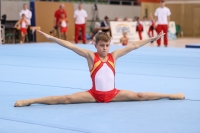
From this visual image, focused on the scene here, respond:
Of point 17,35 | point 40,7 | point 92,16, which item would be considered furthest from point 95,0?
point 17,35

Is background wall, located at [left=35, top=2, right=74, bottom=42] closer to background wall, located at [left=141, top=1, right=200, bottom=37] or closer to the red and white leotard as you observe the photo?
background wall, located at [left=141, top=1, right=200, bottom=37]

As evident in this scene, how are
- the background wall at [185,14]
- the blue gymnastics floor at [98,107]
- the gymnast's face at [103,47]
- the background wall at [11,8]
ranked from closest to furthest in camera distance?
the blue gymnastics floor at [98,107] < the gymnast's face at [103,47] < the background wall at [11,8] < the background wall at [185,14]

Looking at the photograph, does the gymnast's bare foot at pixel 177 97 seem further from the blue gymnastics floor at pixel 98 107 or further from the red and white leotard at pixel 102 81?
the red and white leotard at pixel 102 81

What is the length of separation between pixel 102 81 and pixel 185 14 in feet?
91.5

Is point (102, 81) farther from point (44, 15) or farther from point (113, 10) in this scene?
point (113, 10)

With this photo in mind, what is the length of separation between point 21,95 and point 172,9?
27.8 meters

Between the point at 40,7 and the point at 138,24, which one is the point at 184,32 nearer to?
the point at 138,24

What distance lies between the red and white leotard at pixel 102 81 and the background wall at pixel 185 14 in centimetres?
2664

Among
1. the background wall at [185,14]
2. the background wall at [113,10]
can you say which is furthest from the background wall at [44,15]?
the background wall at [185,14]

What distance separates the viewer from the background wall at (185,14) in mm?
31717

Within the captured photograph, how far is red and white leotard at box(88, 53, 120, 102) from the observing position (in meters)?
5.50

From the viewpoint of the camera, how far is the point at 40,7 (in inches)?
922

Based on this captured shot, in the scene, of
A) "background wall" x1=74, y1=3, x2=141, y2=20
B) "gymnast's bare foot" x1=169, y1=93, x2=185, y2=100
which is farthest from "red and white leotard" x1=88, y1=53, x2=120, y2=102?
"background wall" x1=74, y1=3, x2=141, y2=20

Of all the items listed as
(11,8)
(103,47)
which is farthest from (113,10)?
(103,47)
